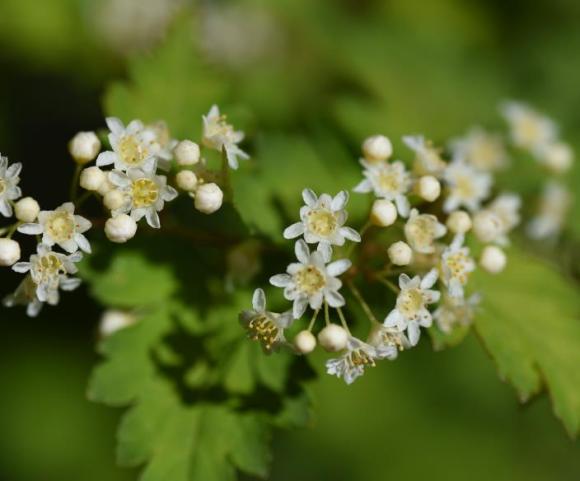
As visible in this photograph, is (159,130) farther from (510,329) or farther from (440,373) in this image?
(440,373)

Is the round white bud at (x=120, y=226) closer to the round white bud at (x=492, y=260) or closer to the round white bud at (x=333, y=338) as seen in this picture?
the round white bud at (x=333, y=338)

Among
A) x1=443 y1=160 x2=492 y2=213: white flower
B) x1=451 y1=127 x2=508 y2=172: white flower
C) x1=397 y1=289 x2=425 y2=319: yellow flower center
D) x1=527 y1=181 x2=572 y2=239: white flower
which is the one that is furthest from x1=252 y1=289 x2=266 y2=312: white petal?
x1=527 y1=181 x2=572 y2=239: white flower

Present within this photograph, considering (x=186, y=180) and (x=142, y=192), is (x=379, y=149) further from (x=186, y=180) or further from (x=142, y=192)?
(x=142, y=192)

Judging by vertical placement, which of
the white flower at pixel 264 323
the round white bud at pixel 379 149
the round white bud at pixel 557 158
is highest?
the round white bud at pixel 379 149

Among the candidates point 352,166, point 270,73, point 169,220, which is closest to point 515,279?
point 352,166

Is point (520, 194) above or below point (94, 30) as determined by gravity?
below

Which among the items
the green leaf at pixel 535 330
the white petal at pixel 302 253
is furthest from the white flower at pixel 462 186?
the white petal at pixel 302 253

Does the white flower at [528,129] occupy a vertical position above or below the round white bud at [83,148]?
below

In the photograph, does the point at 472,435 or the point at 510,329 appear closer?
the point at 510,329
